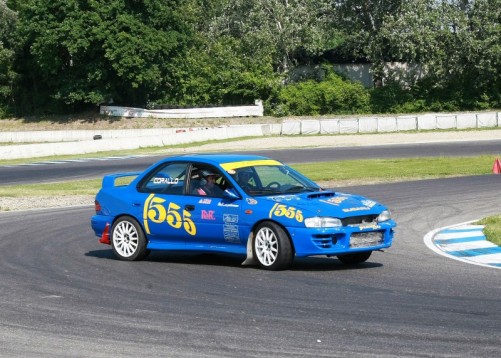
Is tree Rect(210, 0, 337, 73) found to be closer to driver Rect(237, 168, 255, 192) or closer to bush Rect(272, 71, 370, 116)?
bush Rect(272, 71, 370, 116)

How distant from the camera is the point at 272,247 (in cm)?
1161

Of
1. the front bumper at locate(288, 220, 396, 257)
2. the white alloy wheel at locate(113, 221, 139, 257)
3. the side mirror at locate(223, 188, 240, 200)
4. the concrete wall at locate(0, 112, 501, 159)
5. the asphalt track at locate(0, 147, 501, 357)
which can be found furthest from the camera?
the concrete wall at locate(0, 112, 501, 159)

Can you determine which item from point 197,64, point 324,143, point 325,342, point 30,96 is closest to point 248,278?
point 325,342

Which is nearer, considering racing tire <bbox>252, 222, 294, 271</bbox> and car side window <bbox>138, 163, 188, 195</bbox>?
racing tire <bbox>252, 222, 294, 271</bbox>

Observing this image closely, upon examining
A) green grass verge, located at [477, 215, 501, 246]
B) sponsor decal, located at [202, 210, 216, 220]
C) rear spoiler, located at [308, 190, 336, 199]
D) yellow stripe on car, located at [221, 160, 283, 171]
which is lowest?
green grass verge, located at [477, 215, 501, 246]

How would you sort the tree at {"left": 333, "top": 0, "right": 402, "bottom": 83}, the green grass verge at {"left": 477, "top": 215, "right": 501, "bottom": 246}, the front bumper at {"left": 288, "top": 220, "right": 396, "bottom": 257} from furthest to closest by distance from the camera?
the tree at {"left": 333, "top": 0, "right": 402, "bottom": 83}
the green grass verge at {"left": 477, "top": 215, "right": 501, "bottom": 246}
the front bumper at {"left": 288, "top": 220, "right": 396, "bottom": 257}

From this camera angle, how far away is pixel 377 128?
47.1 metres

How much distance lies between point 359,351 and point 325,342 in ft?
1.39

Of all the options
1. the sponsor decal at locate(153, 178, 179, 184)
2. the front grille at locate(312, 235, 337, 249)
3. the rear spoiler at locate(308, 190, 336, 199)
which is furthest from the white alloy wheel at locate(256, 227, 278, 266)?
the sponsor decal at locate(153, 178, 179, 184)

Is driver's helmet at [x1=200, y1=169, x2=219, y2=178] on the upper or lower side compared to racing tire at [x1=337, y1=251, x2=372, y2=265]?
upper

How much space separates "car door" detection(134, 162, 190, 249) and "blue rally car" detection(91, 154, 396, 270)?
0.01 meters

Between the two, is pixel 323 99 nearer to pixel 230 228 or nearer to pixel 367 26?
pixel 367 26

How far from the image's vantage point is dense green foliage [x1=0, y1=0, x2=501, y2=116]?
58.3 m

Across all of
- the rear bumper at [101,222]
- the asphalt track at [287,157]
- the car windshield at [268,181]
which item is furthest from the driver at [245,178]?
the asphalt track at [287,157]
